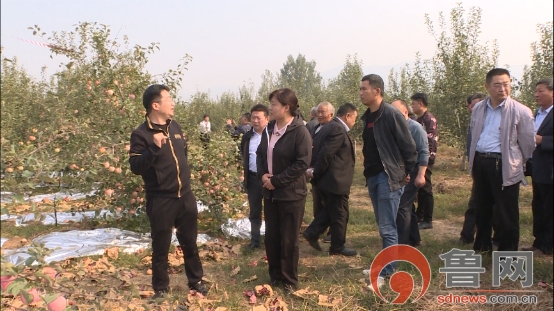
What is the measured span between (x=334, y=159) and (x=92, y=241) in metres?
3.24

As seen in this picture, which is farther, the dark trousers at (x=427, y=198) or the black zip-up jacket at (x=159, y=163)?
the dark trousers at (x=427, y=198)

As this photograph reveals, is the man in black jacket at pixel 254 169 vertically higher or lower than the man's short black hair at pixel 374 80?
lower

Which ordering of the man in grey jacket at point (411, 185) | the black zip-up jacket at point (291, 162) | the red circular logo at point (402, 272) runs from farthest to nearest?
the man in grey jacket at point (411, 185), the black zip-up jacket at point (291, 162), the red circular logo at point (402, 272)

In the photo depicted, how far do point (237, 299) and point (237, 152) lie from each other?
333cm

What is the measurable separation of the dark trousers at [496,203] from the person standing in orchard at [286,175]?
1689 mm

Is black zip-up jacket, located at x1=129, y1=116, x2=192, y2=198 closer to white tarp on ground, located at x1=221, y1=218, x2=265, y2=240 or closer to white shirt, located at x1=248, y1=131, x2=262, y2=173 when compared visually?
white shirt, located at x1=248, y1=131, x2=262, y2=173

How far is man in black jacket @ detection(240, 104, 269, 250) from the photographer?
17.0 ft

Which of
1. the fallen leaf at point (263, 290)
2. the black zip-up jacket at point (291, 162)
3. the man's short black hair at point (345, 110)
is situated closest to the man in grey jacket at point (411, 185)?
the man's short black hair at point (345, 110)

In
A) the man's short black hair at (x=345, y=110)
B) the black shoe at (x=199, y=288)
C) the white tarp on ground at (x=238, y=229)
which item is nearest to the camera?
the black shoe at (x=199, y=288)

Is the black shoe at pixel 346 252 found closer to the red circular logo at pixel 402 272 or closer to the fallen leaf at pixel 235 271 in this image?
the red circular logo at pixel 402 272

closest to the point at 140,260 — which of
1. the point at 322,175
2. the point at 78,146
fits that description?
the point at 78,146

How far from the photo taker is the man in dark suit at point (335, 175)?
15.6 ft

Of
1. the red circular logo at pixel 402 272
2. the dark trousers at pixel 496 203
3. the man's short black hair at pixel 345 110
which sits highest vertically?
the man's short black hair at pixel 345 110

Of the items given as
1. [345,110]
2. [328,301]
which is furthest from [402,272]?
[345,110]
